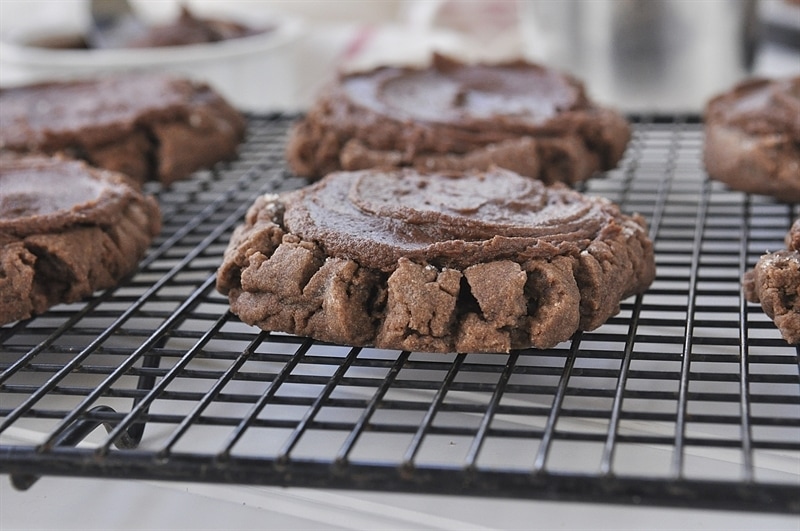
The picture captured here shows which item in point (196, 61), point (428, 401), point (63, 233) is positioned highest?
point (63, 233)

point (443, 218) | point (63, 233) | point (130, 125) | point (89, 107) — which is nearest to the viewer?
point (443, 218)

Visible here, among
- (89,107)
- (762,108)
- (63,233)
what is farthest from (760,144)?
(89,107)

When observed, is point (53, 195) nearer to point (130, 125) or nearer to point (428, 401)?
point (130, 125)

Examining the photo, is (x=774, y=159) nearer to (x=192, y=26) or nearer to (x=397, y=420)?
(x=397, y=420)

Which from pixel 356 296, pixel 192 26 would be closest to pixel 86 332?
pixel 356 296

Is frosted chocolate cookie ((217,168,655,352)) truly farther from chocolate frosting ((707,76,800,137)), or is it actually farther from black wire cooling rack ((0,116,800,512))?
chocolate frosting ((707,76,800,137))

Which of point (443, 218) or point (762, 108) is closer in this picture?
point (443, 218)

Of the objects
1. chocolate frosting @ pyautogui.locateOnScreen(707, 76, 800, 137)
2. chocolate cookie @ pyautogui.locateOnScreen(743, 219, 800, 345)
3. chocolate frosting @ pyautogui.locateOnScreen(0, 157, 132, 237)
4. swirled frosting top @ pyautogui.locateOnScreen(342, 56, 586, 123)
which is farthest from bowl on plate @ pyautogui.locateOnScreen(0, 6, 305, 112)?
chocolate cookie @ pyautogui.locateOnScreen(743, 219, 800, 345)

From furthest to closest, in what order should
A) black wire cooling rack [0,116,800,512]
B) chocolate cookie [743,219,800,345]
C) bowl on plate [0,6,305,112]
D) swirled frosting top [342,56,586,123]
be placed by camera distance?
bowl on plate [0,6,305,112] → swirled frosting top [342,56,586,123] → chocolate cookie [743,219,800,345] → black wire cooling rack [0,116,800,512]
